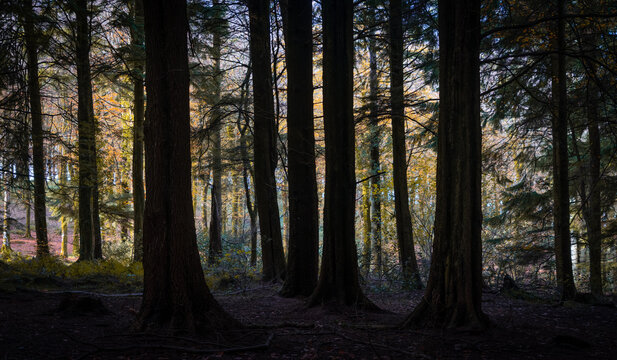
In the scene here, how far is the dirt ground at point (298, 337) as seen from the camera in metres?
4.14

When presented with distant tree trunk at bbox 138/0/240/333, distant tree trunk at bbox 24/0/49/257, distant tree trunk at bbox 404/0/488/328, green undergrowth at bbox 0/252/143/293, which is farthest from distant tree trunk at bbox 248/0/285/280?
distant tree trunk at bbox 24/0/49/257

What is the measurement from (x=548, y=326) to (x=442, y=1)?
4.92 m

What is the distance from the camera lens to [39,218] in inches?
472

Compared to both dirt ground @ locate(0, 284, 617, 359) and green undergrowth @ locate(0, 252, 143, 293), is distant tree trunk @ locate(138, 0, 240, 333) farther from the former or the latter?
green undergrowth @ locate(0, 252, 143, 293)

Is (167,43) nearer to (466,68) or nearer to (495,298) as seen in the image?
(466,68)

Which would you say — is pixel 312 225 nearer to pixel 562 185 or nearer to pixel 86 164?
pixel 562 185

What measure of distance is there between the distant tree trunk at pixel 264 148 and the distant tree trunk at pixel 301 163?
1970 millimetres

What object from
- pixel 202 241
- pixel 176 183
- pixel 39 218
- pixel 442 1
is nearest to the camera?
pixel 176 183

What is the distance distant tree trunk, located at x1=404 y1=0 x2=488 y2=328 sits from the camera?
16.3 feet

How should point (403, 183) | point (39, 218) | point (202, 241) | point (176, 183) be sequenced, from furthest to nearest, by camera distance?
1. point (202, 241)
2. point (39, 218)
3. point (403, 183)
4. point (176, 183)

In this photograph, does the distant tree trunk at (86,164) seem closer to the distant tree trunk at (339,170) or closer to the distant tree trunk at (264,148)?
the distant tree trunk at (264,148)

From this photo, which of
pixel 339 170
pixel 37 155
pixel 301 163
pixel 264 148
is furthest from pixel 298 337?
pixel 37 155

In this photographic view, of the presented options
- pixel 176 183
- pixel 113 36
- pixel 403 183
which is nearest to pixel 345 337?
pixel 176 183

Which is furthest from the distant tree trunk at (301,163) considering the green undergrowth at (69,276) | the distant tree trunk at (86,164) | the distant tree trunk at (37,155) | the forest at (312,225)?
the distant tree trunk at (37,155)
